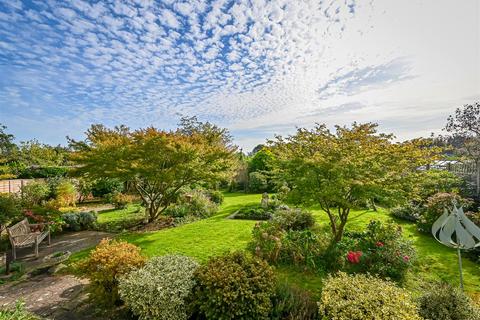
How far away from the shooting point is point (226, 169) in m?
12.8

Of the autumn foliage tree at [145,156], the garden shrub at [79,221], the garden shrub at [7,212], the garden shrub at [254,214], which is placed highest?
the autumn foliage tree at [145,156]

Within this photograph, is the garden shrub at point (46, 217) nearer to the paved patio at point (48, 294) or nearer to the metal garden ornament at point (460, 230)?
the paved patio at point (48, 294)

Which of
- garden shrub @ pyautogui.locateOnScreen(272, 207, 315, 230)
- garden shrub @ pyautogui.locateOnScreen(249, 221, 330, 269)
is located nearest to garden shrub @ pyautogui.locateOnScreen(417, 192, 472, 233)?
garden shrub @ pyautogui.locateOnScreen(272, 207, 315, 230)

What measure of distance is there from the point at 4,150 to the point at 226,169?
37.2 metres

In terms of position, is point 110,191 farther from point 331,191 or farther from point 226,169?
point 331,191

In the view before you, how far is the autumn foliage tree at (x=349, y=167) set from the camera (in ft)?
20.4

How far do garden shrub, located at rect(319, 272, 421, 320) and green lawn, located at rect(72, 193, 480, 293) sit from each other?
135 cm

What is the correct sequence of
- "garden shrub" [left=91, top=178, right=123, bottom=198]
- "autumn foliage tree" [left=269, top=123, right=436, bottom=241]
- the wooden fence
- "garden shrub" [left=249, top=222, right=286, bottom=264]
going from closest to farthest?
"autumn foliage tree" [left=269, top=123, right=436, bottom=241] → "garden shrub" [left=249, top=222, right=286, bottom=264] → the wooden fence → "garden shrub" [left=91, top=178, right=123, bottom=198]

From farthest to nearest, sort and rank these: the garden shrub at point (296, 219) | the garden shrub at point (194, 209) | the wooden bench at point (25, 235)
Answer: the garden shrub at point (194, 209) < the garden shrub at point (296, 219) < the wooden bench at point (25, 235)

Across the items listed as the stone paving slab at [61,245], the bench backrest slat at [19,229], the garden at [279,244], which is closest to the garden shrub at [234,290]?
the garden at [279,244]

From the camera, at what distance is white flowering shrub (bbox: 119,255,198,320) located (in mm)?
4227

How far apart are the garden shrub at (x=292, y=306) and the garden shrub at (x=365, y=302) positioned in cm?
24

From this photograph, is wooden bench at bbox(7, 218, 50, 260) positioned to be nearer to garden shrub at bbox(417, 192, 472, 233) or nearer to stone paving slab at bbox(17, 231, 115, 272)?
stone paving slab at bbox(17, 231, 115, 272)

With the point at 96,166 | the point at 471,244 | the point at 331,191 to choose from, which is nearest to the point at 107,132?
the point at 96,166
